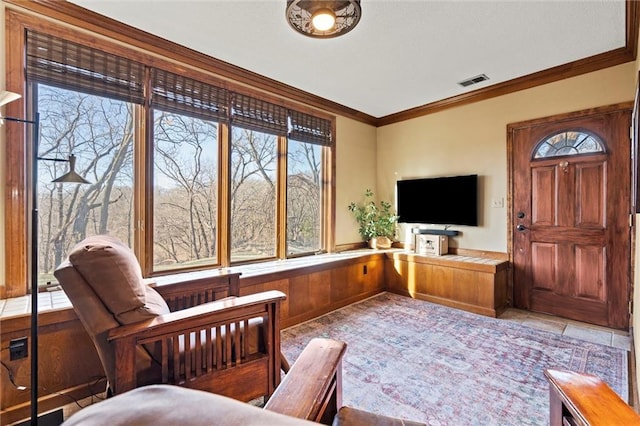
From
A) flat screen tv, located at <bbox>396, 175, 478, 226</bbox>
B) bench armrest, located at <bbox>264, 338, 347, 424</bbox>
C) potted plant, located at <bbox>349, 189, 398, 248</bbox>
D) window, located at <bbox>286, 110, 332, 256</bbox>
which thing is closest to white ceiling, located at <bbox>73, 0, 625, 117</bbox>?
window, located at <bbox>286, 110, 332, 256</bbox>

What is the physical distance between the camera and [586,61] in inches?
116

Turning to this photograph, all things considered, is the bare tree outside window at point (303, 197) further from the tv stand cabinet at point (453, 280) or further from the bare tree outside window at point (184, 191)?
the tv stand cabinet at point (453, 280)

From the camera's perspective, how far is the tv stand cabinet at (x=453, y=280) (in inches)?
132

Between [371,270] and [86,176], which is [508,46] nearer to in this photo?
[371,270]

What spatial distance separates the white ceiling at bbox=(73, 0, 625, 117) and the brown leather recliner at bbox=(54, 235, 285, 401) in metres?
1.83

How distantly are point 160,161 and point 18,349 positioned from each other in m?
1.61

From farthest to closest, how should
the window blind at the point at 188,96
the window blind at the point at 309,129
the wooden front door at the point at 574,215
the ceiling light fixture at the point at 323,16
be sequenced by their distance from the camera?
the window blind at the point at 309,129
the wooden front door at the point at 574,215
the window blind at the point at 188,96
the ceiling light fixture at the point at 323,16

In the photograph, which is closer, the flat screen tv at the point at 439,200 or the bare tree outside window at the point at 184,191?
the bare tree outside window at the point at 184,191

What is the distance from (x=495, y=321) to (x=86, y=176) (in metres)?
3.99

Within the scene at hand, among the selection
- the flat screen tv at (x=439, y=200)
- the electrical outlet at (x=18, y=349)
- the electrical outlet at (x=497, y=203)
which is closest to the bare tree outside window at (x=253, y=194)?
the electrical outlet at (x=18, y=349)

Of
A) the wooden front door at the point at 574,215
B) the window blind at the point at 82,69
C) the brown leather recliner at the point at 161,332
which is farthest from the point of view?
the wooden front door at the point at 574,215

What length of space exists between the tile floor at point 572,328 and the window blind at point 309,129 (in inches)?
117

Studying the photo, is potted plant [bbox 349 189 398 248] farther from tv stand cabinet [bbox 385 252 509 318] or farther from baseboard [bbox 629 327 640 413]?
baseboard [bbox 629 327 640 413]

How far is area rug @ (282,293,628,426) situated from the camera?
5.96 ft
